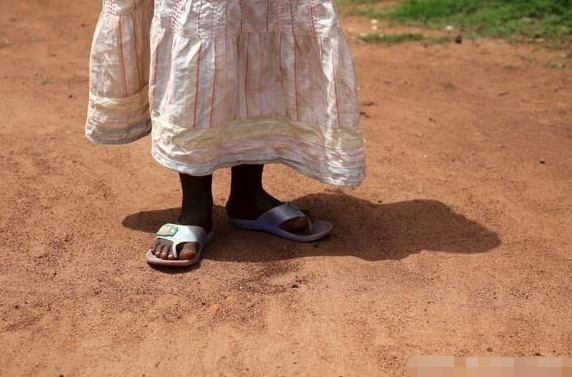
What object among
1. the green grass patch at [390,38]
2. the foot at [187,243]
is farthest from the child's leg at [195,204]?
the green grass patch at [390,38]

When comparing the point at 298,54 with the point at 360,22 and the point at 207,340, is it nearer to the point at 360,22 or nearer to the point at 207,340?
the point at 207,340

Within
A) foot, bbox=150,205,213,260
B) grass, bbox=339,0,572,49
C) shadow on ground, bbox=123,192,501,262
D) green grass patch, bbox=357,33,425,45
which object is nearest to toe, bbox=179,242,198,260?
foot, bbox=150,205,213,260

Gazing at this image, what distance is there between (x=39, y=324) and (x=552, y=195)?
2.19 metres

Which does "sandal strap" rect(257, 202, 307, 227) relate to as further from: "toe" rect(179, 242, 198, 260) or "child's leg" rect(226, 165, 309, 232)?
"toe" rect(179, 242, 198, 260)

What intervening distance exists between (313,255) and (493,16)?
3532 mm

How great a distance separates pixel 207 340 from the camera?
282 cm

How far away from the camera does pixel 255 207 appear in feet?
11.5

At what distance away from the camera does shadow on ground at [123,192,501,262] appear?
133 inches

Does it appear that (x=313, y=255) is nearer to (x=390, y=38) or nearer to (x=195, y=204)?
(x=195, y=204)

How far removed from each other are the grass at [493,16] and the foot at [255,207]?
122 inches

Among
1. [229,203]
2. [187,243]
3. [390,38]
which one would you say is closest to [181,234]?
[187,243]

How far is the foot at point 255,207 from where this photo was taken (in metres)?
3.45

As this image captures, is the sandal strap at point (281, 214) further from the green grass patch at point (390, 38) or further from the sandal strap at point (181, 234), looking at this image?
the green grass patch at point (390, 38)

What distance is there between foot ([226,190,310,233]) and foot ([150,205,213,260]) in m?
0.15
